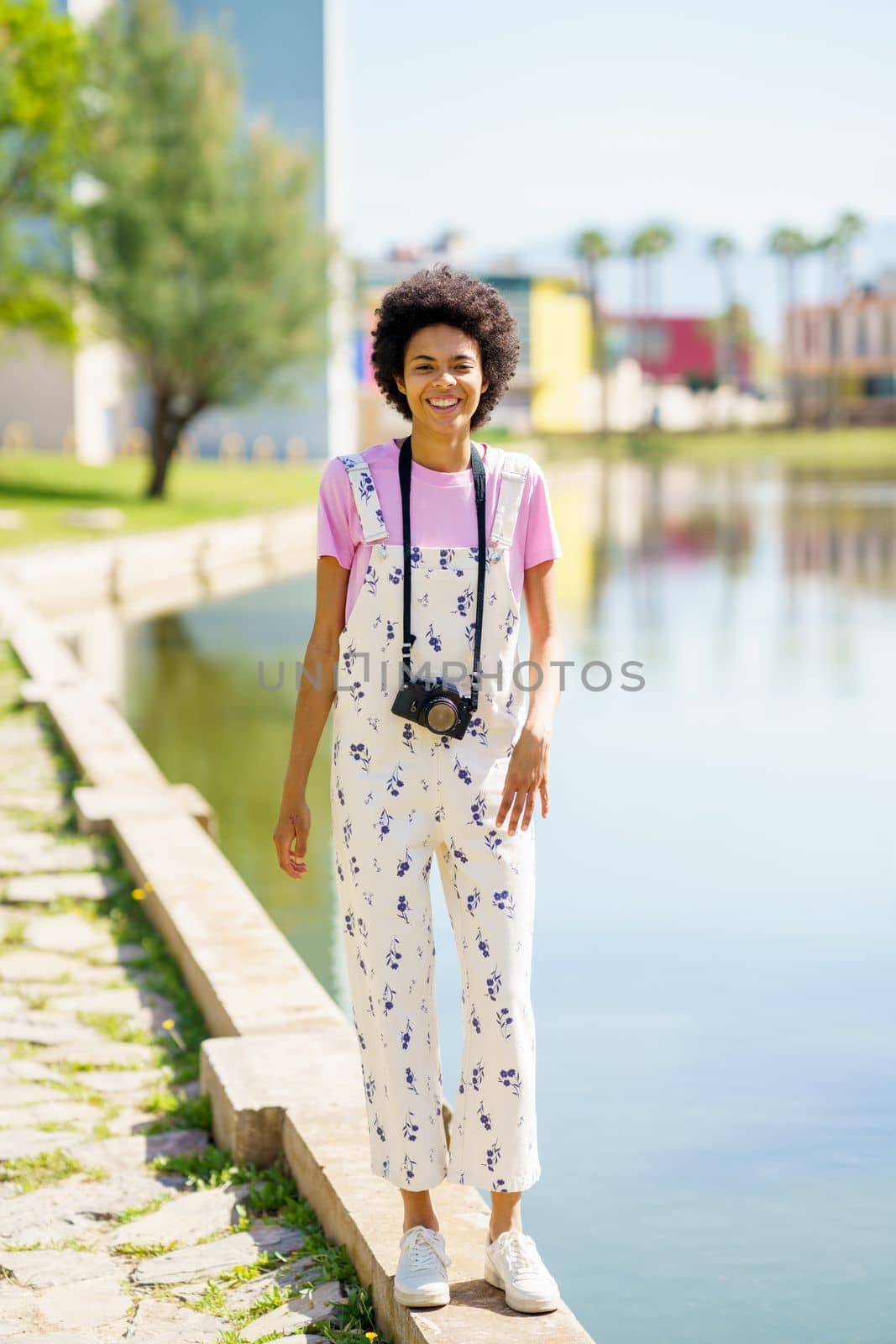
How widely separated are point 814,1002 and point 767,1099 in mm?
920

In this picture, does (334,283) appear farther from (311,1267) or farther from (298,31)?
(311,1267)

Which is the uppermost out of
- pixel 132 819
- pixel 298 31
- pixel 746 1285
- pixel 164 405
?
pixel 298 31

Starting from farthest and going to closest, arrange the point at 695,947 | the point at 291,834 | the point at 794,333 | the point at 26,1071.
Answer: the point at 794,333, the point at 695,947, the point at 26,1071, the point at 291,834

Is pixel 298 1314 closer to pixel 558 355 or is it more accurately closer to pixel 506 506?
pixel 506 506

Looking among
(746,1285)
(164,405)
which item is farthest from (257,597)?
(746,1285)

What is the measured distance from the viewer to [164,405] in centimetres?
3173

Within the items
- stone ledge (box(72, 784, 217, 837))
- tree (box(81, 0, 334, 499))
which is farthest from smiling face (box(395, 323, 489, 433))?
tree (box(81, 0, 334, 499))

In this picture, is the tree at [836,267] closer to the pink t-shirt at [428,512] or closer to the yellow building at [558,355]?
the yellow building at [558,355]

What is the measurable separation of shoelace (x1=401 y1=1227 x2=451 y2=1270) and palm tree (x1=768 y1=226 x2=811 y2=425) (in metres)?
99.1

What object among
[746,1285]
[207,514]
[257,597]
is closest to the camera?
[746,1285]

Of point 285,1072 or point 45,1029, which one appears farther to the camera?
point 45,1029

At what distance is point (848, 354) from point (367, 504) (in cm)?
10730

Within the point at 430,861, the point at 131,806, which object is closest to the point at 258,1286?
the point at 430,861

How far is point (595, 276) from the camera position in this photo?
98.7m
